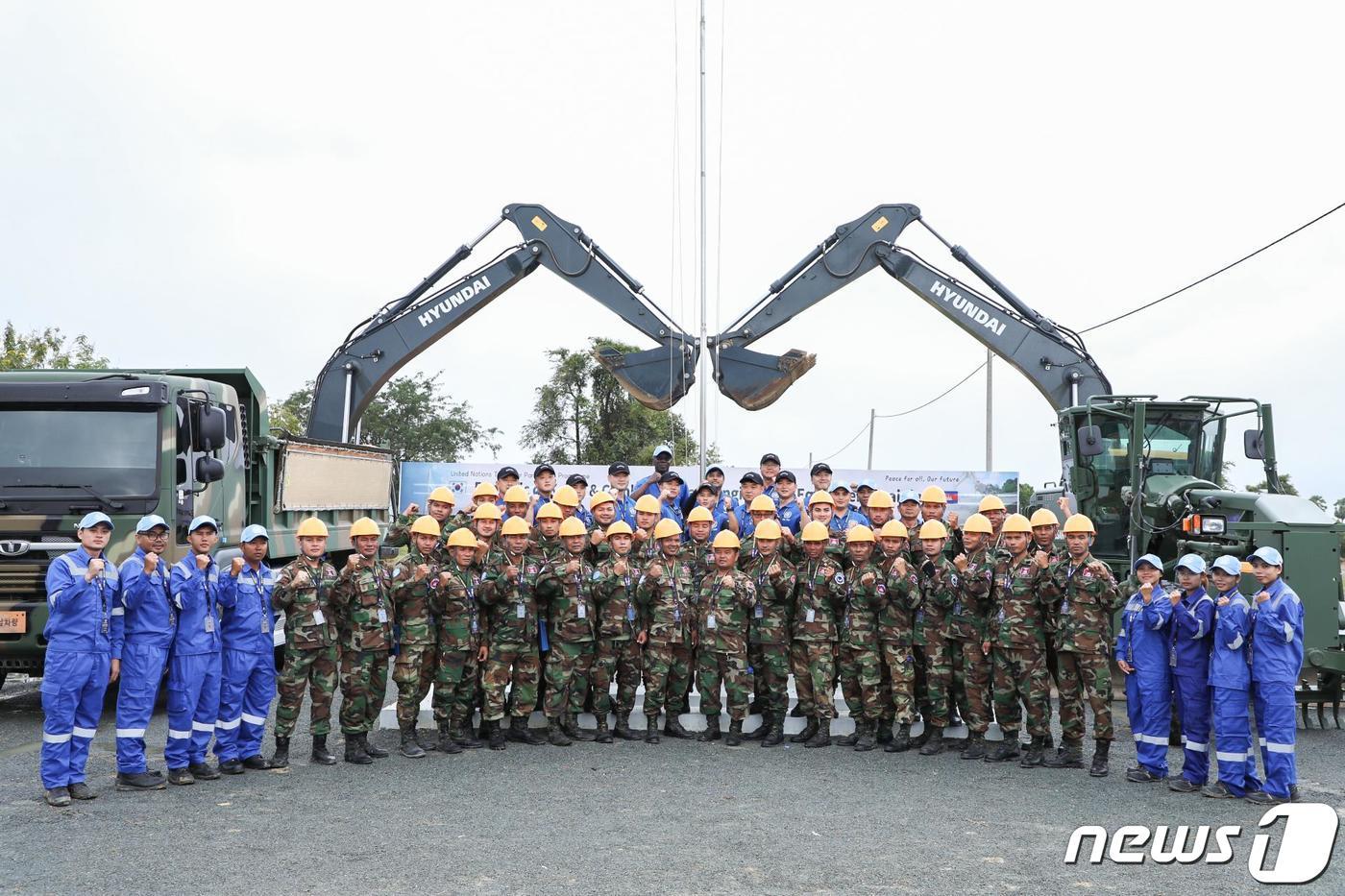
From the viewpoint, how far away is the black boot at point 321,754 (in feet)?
25.3

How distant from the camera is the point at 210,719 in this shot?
725 centimetres

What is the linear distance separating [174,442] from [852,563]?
5.76m

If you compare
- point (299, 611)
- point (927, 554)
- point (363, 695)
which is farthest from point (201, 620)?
point (927, 554)

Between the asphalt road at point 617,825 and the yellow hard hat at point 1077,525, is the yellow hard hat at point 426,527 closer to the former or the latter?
the asphalt road at point 617,825

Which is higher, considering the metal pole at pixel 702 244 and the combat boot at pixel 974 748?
the metal pole at pixel 702 244

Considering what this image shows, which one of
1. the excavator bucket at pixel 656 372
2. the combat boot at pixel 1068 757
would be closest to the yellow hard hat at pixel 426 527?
the combat boot at pixel 1068 757

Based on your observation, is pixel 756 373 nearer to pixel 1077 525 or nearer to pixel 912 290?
pixel 912 290

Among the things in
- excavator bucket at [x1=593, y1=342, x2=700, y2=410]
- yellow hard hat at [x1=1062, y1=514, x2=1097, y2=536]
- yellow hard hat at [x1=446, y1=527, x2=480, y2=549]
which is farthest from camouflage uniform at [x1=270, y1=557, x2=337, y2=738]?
excavator bucket at [x1=593, y1=342, x2=700, y2=410]

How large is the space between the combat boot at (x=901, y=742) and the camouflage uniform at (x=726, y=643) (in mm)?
1154

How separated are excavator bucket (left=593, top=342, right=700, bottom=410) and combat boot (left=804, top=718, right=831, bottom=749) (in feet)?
20.2

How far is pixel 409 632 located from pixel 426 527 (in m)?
0.79

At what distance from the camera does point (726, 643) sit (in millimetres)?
8492

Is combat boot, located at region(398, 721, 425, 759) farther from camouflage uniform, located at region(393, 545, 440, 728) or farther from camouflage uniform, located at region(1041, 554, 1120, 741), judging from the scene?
camouflage uniform, located at region(1041, 554, 1120, 741)

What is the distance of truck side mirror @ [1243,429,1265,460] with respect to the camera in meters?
10.5
